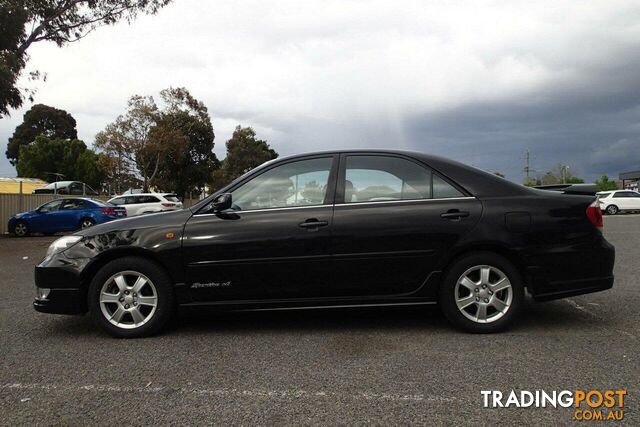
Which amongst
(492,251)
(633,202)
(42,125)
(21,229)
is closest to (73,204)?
(21,229)

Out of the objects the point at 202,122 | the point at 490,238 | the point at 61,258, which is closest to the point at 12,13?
the point at 61,258

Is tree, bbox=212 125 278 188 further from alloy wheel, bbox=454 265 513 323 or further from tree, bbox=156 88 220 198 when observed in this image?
alloy wheel, bbox=454 265 513 323

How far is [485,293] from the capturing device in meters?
4.05

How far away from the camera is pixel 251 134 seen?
55156mm

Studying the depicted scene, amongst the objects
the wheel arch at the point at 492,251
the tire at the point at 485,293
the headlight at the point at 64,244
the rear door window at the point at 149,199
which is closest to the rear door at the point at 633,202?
the rear door window at the point at 149,199

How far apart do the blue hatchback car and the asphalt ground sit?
1332 cm

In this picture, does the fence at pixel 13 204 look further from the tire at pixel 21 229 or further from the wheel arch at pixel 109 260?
the wheel arch at pixel 109 260

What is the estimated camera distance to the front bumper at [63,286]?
13.5 ft

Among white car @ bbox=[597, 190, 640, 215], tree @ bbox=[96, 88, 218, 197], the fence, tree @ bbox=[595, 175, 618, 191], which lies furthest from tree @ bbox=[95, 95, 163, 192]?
tree @ bbox=[595, 175, 618, 191]

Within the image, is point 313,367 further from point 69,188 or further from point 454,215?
point 69,188

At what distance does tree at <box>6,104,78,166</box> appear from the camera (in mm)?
72062

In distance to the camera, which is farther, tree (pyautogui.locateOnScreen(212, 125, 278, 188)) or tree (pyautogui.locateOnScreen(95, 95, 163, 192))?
tree (pyautogui.locateOnScreen(212, 125, 278, 188))

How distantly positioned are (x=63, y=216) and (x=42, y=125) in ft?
213

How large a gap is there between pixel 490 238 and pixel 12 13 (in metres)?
15.9
